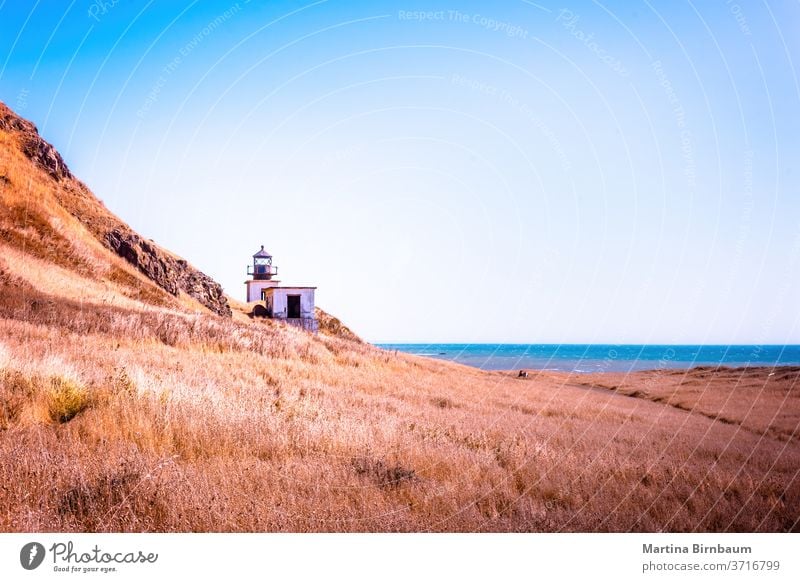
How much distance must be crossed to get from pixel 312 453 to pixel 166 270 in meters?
32.2

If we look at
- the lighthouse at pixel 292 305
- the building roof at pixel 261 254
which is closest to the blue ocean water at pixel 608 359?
the lighthouse at pixel 292 305

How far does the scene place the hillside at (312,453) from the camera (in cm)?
470

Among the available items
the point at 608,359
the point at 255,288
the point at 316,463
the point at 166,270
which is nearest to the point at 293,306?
the point at 166,270

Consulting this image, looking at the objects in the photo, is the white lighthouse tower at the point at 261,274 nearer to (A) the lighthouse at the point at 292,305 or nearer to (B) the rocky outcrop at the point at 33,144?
(A) the lighthouse at the point at 292,305

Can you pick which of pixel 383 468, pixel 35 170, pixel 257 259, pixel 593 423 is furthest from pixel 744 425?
pixel 257 259

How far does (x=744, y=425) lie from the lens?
12445 mm

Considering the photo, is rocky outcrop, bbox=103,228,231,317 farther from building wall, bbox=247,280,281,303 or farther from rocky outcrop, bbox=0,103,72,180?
building wall, bbox=247,280,281,303

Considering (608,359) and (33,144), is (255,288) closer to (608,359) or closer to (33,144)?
(33,144)

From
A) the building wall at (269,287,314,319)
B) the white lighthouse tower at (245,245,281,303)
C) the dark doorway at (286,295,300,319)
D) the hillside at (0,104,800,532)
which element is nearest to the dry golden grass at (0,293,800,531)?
the hillside at (0,104,800,532)

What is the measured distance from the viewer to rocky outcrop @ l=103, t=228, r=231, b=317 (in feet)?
103

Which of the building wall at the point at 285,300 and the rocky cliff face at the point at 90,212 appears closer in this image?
the rocky cliff face at the point at 90,212

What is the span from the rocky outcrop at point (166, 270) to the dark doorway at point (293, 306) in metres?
A: 4.71

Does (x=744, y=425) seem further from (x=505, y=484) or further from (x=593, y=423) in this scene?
(x=505, y=484)
